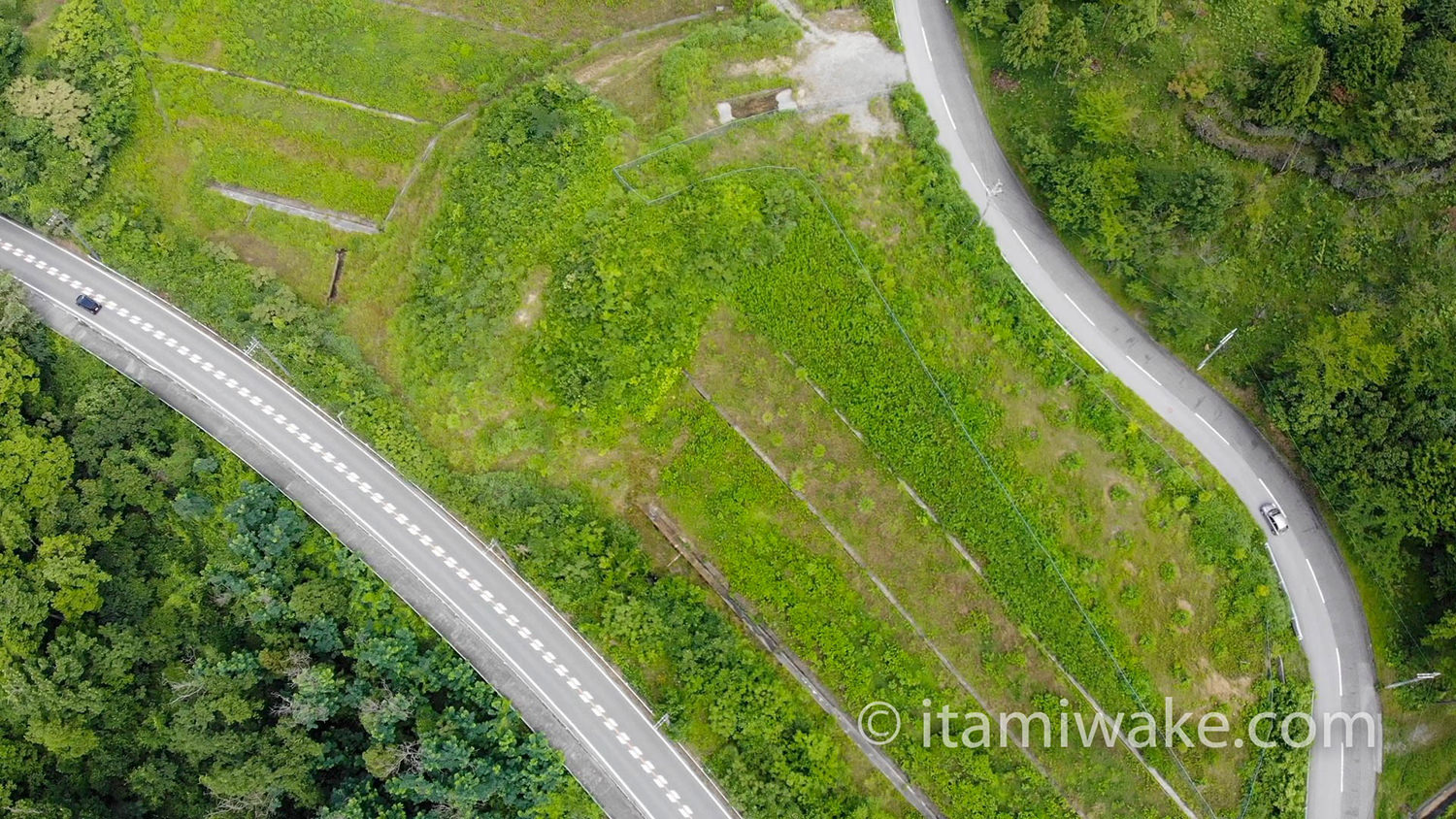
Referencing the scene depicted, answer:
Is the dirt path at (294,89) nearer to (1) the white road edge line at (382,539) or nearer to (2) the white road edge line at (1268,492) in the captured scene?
(1) the white road edge line at (382,539)

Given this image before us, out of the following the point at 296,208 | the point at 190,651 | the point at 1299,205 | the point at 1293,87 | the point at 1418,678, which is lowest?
the point at 1418,678

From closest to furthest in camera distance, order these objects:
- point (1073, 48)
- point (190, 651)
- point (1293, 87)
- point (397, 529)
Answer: point (1293, 87) < point (1073, 48) < point (397, 529) < point (190, 651)

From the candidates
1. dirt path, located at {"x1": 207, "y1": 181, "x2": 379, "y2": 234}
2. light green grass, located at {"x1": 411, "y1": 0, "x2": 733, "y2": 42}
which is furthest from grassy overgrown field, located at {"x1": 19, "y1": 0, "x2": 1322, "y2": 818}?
light green grass, located at {"x1": 411, "y1": 0, "x2": 733, "y2": 42}

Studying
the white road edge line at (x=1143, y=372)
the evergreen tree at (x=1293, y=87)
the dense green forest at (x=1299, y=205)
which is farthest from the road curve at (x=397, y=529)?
the evergreen tree at (x=1293, y=87)

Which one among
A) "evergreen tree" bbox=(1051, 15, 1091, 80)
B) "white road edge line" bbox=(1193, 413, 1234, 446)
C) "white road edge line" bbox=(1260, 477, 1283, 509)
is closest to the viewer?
"evergreen tree" bbox=(1051, 15, 1091, 80)

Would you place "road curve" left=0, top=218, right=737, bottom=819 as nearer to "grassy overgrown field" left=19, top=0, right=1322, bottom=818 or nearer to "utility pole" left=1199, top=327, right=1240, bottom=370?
"grassy overgrown field" left=19, top=0, right=1322, bottom=818

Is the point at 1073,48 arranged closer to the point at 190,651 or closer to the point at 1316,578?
the point at 1316,578

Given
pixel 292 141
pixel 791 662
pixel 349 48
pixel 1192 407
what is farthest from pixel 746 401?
pixel 349 48
